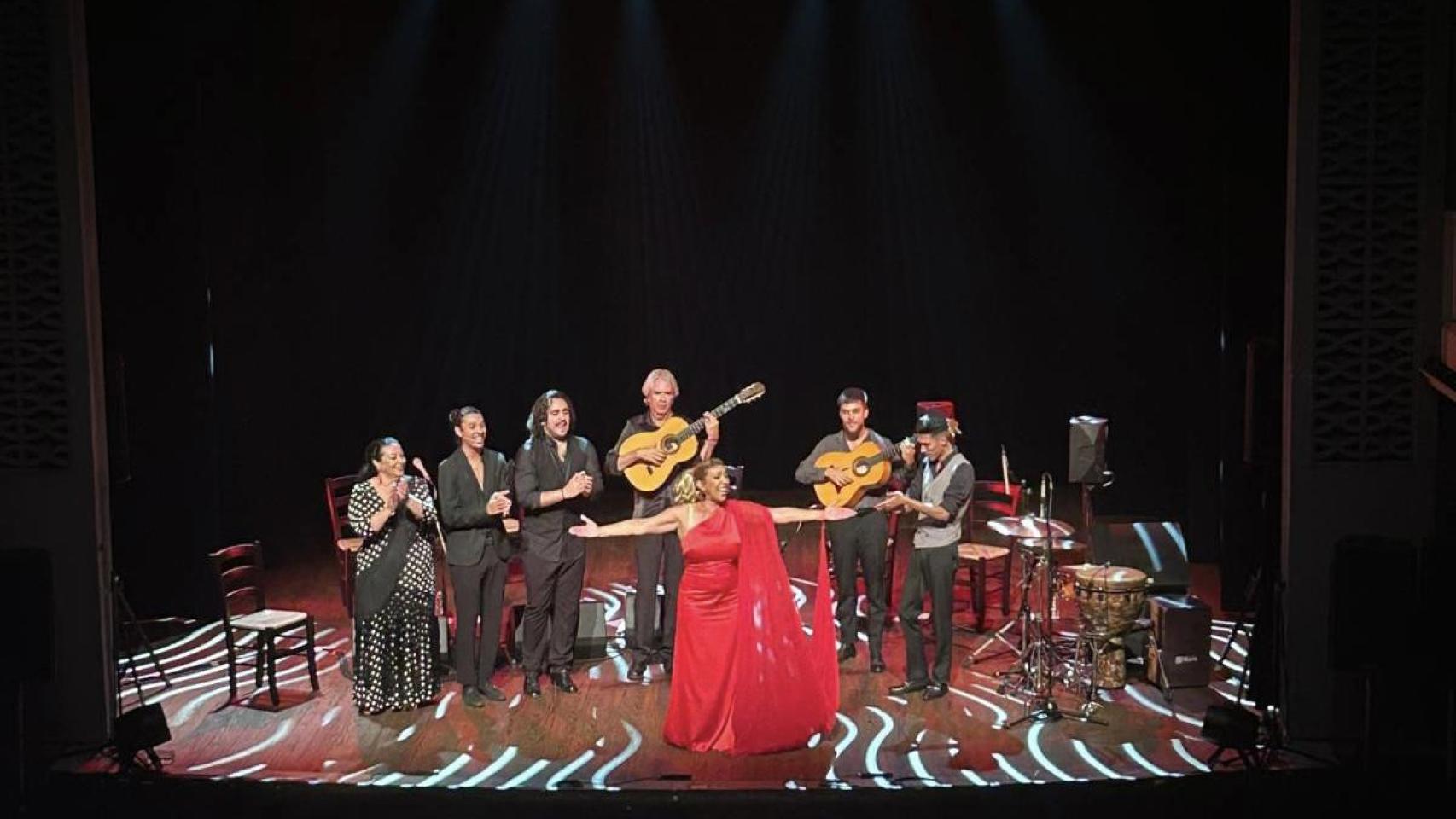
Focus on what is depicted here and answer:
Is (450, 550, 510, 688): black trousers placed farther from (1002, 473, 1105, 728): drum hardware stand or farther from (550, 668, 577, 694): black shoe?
(1002, 473, 1105, 728): drum hardware stand

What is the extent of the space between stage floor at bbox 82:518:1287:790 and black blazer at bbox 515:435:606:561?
0.85 m

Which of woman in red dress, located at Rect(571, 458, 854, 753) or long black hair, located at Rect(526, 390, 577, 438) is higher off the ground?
long black hair, located at Rect(526, 390, 577, 438)

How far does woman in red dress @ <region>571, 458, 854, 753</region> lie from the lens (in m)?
7.42

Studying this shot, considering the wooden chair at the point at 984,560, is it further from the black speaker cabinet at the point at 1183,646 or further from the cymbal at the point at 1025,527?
the black speaker cabinet at the point at 1183,646

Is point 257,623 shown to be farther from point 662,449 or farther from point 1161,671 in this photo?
point 1161,671

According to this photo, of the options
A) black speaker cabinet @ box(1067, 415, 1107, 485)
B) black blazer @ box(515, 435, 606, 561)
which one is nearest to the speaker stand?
black blazer @ box(515, 435, 606, 561)

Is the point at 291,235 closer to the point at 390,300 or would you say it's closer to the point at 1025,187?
the point at 390,300

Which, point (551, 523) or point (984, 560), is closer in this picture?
point (551, 523)

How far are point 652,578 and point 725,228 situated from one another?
16.6 ft

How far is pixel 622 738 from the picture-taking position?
7.75 m

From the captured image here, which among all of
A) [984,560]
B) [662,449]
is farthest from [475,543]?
[984,560]

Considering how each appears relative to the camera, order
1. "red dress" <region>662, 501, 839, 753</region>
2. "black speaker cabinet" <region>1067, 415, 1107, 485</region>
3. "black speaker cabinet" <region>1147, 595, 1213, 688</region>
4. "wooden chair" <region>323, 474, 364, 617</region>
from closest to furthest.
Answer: "red dress" <region>662, 501, 839, 753</region> → "black speaker cabinet" <region>1147, 595, 1213, 688</region> → "black speaker cabinet" <region>1067, 415, 1107, 485</region> → "wooden chair" <region>323, 474, 364, 617</region>

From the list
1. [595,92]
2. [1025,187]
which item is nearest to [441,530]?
[595,92]

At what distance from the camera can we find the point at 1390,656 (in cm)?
711
